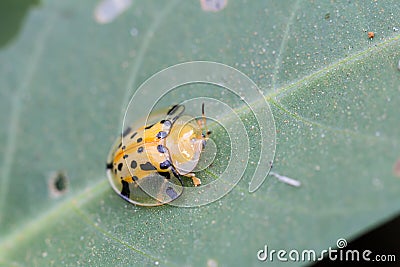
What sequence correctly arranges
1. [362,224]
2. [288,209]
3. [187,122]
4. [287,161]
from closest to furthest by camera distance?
[362,224]
[288,209]
[287,161]
[187,122]

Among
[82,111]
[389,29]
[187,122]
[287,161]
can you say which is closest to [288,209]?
[287,161]

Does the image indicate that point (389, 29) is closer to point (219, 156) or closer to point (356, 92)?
point (356, 92)

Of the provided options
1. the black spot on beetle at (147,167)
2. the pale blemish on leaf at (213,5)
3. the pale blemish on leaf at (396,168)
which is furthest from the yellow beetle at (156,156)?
the pale blemish on leaf at (396,168)

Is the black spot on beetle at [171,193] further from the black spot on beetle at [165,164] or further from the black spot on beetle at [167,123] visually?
the black spot on beetle at [167,123]

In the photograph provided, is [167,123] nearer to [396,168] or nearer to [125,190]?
[125,190]

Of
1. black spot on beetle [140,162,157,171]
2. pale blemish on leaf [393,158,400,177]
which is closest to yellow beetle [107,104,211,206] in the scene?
black spot on beetle [140,162,157,171]

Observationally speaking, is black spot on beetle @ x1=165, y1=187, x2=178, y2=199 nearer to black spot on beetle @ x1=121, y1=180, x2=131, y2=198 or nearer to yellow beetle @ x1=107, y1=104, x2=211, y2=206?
yellow beetle @ x1=107, y1=104, x2=211, y2=206
